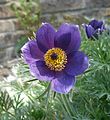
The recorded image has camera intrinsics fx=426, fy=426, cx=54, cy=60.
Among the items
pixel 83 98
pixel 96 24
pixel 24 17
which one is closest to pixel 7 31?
pixel 24 17

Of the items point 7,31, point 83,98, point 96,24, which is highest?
point 96,24

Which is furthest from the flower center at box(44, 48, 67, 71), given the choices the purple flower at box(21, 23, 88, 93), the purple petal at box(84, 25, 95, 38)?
the purple petal at box(84, 25, 95, 38)

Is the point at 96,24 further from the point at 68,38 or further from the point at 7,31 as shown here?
the point at 7,31

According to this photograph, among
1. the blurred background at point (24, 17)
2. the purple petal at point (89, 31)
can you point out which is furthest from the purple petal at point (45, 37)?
the blurred background at point (24, 17)

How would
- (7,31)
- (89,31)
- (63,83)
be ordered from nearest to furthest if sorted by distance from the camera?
(63,83)
(89,31)
(7,31)

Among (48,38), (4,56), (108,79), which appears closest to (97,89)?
(108,79)

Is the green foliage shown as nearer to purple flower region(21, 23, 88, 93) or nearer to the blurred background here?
purple flower region(21, 23, 88, 93)

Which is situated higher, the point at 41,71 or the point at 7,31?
the point at 41,71

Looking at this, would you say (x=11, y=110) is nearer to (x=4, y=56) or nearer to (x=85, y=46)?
(x=85, y=46)

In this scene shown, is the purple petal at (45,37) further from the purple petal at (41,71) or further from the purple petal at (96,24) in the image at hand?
the purple petal at (96,24)
